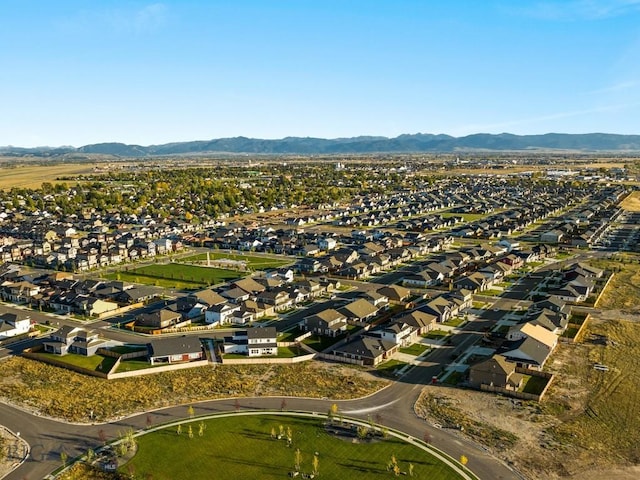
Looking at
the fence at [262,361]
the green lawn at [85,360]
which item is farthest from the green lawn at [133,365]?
the fence at [262,361]

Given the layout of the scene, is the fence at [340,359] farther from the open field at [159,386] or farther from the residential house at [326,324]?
the residential house at [326,324]

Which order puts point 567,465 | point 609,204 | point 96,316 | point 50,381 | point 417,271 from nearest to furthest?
point 567,465
point 50,381
point 96,316
point 417,271
point 609,204

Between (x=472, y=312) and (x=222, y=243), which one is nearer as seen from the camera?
(x=472, y=312)

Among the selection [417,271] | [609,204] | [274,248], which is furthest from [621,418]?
[609,204]

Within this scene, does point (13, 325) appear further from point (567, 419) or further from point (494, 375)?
point (567, 419)

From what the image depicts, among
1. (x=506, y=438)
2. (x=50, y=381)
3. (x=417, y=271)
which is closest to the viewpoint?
(x=506, y=438)

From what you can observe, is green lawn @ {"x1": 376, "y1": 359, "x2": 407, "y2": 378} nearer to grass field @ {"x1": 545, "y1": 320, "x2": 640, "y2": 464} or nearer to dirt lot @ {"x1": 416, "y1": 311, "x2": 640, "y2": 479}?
dirt lot @ {"x1": 416, "y1": 311, "x2": 640, "y2": 479}

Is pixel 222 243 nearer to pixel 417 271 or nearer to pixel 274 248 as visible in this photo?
pixel 274 248
